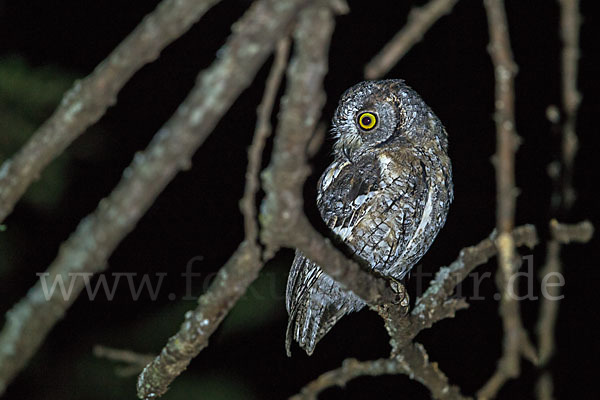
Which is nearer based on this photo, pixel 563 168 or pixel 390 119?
pixel 563 168

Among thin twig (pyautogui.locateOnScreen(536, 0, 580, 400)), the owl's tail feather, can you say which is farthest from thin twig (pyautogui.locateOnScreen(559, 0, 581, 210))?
the owl's tail feather

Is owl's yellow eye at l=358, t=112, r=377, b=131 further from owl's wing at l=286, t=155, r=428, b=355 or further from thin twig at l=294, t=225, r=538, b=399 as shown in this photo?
thin twig at l=294, t=225, r=538, b=399

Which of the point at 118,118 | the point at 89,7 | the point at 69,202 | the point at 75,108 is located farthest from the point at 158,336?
the point at 75,108

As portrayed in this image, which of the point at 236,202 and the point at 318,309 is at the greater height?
the point at 236,202

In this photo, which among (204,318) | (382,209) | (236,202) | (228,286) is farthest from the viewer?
(236,202)

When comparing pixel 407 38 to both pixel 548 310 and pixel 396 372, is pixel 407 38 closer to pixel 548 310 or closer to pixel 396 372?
pixel 548 310

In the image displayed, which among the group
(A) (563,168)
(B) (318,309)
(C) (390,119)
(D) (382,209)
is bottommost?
(A) (563,168)

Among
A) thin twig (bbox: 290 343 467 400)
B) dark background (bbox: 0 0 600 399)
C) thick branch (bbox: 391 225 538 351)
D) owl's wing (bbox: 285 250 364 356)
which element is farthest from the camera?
dark background (bbox: 0 0 600 399)

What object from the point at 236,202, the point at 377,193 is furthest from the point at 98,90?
the point at 236,202
